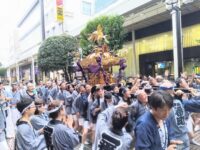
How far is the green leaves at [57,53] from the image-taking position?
2928 cm

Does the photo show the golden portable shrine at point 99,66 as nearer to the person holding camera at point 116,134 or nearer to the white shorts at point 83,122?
the white shorts at point 83,122

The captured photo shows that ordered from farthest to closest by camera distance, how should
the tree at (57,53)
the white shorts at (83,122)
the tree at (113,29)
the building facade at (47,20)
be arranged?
the building facade at (47,20)
the tree at (57,53)
the tree at (113,29)
the white shorts at (83,122)

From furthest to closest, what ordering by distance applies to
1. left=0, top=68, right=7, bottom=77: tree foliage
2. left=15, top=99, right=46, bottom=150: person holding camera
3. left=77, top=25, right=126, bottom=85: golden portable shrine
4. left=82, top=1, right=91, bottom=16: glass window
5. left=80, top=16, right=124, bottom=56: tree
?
left=0, top=68, right=7, bottom=77: tree foliage
left=82, top=1, right=91, bottom=16: glass window
left=80, top=16, right=124, bottom=56: tree
left=77, top=25, right=126, bottom=85: golden portable shrine
left=15, top=99, right=46, bottom=150: person holding camera

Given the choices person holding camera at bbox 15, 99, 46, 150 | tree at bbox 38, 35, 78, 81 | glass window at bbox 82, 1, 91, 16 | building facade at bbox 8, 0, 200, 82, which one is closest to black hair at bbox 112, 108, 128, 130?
person holding camera at bbox 15, 99, 46, 150

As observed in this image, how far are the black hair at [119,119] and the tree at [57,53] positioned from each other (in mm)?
25644

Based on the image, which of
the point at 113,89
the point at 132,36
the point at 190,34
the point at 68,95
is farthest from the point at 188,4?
the point at 113,89

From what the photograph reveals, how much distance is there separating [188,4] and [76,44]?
1457 cm

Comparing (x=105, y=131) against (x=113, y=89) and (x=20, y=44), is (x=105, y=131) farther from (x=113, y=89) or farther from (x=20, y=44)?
(x=20, y=44)

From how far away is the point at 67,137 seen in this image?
3947 mm

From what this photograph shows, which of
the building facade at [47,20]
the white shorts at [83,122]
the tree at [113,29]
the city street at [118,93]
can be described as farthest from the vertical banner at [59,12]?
the white shorts at [83,122]

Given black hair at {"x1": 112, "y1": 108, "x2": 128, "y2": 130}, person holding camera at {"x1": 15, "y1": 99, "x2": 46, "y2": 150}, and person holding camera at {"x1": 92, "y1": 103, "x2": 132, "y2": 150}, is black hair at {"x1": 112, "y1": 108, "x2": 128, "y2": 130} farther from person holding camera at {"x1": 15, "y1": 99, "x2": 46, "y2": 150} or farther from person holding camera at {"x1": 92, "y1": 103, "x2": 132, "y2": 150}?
person holding camera at {"x1": 15, "y1": 99, "x2": 46, "y2": 150}

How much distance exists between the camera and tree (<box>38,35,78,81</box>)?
2928 cm

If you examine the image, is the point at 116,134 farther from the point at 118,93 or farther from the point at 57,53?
the point at 57,53

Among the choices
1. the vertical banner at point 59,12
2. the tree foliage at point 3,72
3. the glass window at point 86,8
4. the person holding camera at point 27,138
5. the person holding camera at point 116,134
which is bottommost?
the person holding camera at point 27,138
